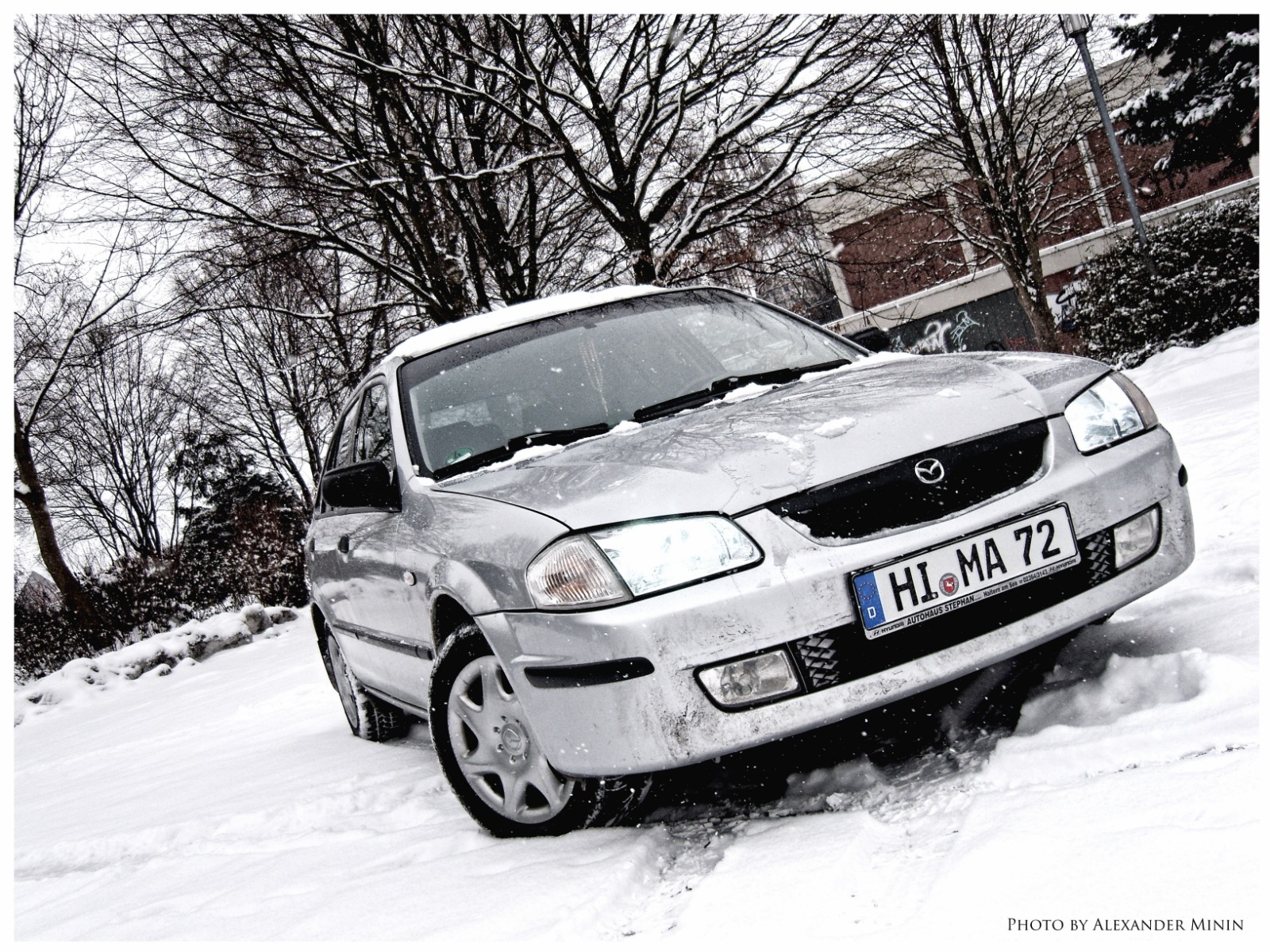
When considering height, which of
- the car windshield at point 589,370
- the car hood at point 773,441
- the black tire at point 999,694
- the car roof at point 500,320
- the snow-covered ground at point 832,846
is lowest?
the black tire at point 999,694

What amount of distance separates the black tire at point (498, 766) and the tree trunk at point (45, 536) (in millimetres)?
14314

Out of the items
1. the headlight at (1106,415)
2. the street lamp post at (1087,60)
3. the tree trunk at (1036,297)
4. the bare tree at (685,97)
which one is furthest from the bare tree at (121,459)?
the headlight at (1106,415)

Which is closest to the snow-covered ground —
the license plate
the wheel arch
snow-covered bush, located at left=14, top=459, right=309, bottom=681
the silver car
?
the silver car

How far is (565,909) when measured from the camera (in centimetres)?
211

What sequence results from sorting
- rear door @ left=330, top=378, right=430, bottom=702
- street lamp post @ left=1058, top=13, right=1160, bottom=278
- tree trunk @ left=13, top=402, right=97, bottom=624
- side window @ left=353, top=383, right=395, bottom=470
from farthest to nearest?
1. tree trunk @ left=13, top=402, right=97, bottom=624
2. street lamp post @ left=1058, top=13, right=1160, bottom=278
3. side window @ left=353, top=383, right=395, bottom=470
4. rear door @ left=330, top=378, right=430, bottom=702

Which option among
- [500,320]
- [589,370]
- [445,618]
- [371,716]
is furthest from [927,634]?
[371,716]

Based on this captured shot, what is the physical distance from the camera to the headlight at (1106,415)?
267 centimetres

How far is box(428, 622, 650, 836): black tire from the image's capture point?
2576 millimetres

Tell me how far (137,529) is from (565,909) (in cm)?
3728

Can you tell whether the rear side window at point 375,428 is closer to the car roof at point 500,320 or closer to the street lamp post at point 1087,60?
the car roof at point 500,320

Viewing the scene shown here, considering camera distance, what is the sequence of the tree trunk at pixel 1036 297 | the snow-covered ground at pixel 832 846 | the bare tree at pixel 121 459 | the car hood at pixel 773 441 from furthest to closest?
the bare tree at pixel 121 459 < the tree trunk at pixel 1036 297 < the car hood at pixel 773 441 < the snow-covered ground at pixel 832 846

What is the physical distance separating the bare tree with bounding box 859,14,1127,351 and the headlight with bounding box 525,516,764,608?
12059 mm

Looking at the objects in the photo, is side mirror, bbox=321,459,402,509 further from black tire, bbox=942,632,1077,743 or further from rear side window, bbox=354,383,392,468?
black tire, bbox=942,632,1077,743

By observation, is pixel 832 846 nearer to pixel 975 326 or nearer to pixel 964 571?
pixel 964 571
